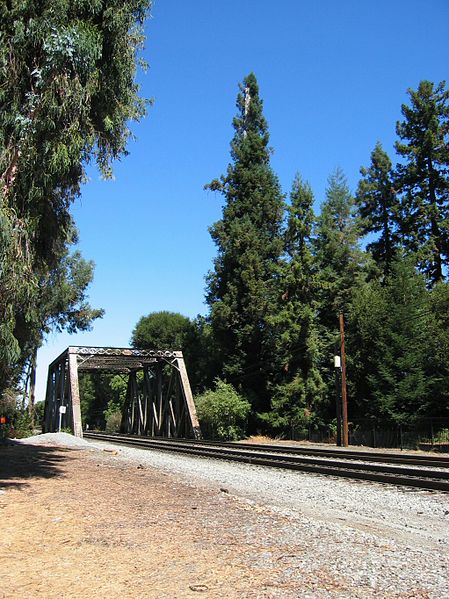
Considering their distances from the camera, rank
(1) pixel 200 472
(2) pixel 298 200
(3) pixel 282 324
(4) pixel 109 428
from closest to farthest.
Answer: (1) pixel 200 472
(3) pixel 282 324
(2) pixel 298 200
(4) pixel 109 428

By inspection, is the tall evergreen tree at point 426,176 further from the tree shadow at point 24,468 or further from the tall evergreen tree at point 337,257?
the tree shadow at point 24,468

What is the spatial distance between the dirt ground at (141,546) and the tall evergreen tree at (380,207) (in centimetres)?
3864

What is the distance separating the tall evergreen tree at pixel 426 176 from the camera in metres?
40.5

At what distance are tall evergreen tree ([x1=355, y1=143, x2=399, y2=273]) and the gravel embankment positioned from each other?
3580 centimetres

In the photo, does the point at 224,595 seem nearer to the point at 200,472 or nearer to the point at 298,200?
the point at 200,472

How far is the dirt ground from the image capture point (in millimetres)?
4336

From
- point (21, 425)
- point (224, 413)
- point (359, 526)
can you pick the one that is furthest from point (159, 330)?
point (359, 526)

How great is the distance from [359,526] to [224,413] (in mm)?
29945

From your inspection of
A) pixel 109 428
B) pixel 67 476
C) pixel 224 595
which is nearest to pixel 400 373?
pixel 67 476

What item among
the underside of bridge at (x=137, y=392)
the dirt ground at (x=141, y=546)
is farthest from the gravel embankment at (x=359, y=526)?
the underside of bridge at (x=137, y=392)

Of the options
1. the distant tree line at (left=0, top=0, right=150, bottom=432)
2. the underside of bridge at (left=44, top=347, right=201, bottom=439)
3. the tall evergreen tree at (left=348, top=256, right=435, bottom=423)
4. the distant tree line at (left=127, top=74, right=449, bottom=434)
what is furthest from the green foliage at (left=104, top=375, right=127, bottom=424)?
the distant tree line at (left=0, top=0, right=150, bottom=432)

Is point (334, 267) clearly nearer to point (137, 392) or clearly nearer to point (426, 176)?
point (426, 176)

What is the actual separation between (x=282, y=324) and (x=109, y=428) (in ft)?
144

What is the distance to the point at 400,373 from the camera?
1157 inches
